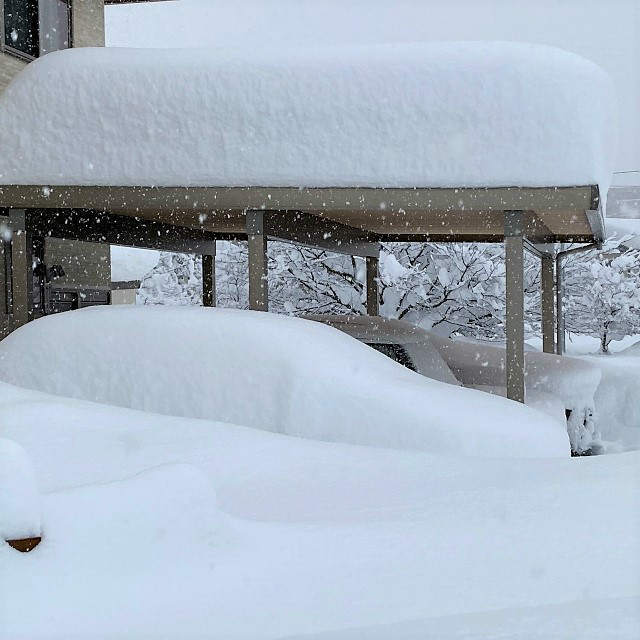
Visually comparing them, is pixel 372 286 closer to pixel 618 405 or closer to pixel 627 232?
pixel 618 405

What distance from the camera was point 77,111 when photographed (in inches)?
372

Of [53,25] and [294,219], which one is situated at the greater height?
[53,25]

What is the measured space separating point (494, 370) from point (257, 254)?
13.0 ft

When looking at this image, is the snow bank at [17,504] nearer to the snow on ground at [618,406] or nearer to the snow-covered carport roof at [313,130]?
the snow-covered carport roof at [313,130]

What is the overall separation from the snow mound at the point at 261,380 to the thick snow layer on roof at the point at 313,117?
7.25 feet

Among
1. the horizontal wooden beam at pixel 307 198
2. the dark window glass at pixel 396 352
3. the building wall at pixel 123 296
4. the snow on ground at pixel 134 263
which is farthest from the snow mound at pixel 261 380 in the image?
the snow on ground at pixel 134 263

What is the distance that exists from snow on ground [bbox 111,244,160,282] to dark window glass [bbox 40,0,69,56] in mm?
13538

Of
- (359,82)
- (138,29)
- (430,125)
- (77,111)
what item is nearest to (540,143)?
(430,125)

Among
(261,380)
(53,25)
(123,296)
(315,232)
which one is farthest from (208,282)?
(261,380)

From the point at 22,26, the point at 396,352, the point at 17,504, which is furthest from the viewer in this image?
the point at 22,26

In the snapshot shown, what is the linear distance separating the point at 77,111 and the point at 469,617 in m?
8.12

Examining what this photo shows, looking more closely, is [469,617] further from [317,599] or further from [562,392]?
[562,392]

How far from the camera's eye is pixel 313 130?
886 cm

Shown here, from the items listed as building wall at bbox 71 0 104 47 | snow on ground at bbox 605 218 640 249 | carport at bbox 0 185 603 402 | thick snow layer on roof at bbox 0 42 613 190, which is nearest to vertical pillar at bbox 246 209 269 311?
carport at bbox 0 185 603 402
